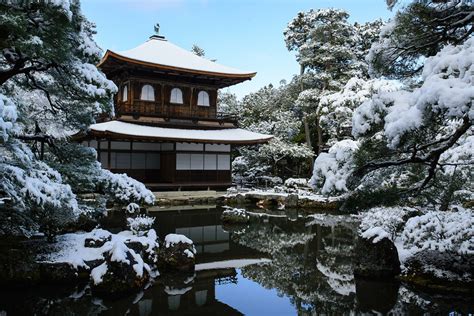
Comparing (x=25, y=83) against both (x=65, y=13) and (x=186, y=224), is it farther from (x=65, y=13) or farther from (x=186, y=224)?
(x=186, y=224)

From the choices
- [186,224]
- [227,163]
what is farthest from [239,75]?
[186,224]

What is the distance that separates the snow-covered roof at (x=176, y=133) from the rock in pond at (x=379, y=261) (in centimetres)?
1368

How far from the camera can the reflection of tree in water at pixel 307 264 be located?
6.97 meters

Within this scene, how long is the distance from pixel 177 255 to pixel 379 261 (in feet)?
13.6

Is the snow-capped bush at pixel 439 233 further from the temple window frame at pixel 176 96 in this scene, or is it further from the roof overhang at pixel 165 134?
the temple window frame at pixel 176 96

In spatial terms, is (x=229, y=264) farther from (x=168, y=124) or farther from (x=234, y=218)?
(x=168, y=124)

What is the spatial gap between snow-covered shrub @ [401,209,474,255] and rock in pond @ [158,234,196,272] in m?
4.51

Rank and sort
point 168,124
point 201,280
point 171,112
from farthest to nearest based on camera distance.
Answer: point 171,112, point 168,124, point 201,280

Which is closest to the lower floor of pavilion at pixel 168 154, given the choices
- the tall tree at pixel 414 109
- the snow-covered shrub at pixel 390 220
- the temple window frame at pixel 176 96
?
the temple window frame at pixel 176 96

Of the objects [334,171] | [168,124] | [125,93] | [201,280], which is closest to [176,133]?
[168,124]

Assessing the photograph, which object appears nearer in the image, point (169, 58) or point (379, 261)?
point (379, 261)

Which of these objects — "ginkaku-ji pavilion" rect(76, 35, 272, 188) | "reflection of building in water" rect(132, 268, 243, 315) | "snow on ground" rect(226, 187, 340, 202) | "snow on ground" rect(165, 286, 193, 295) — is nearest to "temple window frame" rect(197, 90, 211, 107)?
"ginkaku-ji pavilion" rect(76, 35, 272, 188)

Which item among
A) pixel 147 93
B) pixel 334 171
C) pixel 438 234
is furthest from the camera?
pixel 147 93

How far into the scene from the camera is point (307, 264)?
9.26 meters
